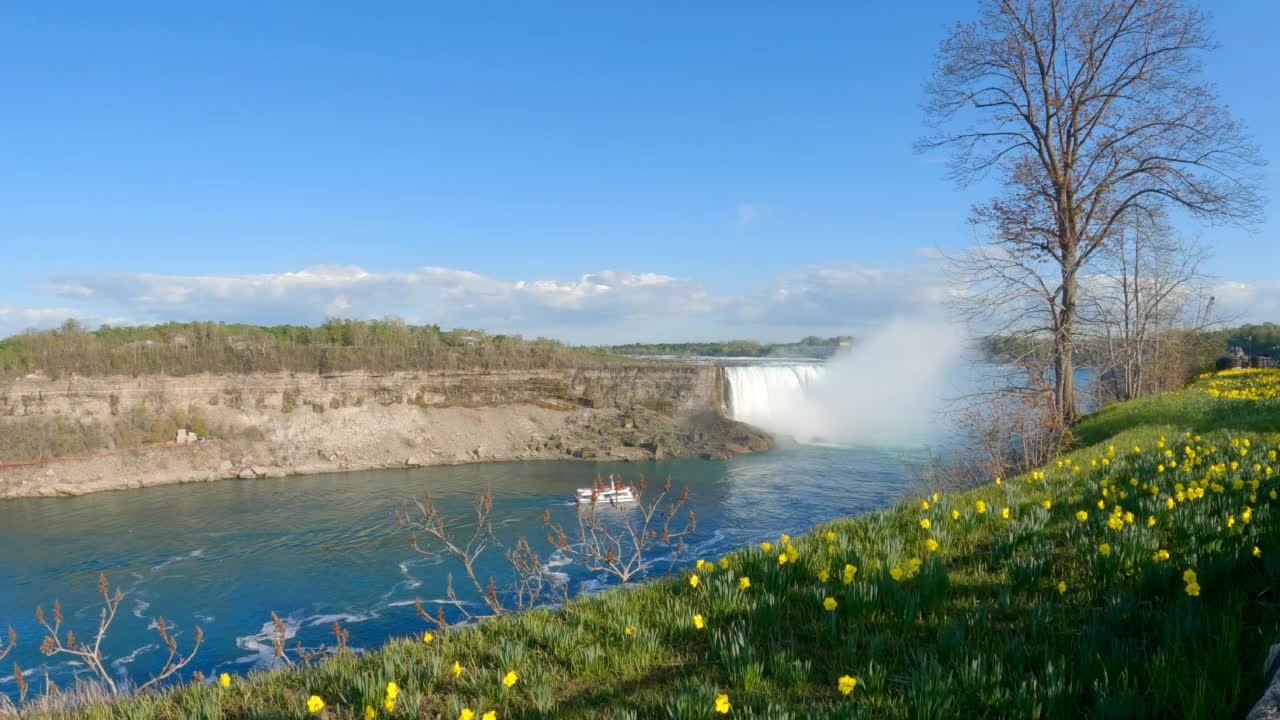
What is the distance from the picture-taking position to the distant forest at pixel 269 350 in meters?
61.3

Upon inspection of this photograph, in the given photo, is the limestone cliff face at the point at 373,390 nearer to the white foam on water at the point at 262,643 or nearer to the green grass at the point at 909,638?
the white foam on water at the point at 262,643

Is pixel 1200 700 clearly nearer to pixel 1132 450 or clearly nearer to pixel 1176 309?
pixel 1132 450

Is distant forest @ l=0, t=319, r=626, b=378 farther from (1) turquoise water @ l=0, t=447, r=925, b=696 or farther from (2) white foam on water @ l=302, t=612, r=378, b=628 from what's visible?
(2) white foam on water @ l=302, t=612, r=378, b=628

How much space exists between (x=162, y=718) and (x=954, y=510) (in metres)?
5.27

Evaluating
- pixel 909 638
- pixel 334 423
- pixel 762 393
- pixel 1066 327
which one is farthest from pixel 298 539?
pixel 762 393

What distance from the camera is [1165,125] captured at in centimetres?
1210

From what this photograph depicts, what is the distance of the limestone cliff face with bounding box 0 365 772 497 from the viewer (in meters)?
49.6

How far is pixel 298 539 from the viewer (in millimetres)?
32000

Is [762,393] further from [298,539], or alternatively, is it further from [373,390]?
[298,539]

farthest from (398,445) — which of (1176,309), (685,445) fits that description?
(1176,309)

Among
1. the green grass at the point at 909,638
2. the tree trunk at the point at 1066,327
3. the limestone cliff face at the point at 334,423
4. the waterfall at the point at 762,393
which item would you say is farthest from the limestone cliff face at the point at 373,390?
the green grass at the point at 909,638

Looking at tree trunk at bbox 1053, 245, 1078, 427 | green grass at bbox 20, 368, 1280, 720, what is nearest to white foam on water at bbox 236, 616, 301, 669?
green grass at bbox 20, 368, 1280, 720

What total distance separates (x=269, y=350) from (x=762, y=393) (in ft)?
178

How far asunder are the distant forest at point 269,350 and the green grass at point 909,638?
6838 centimetres
